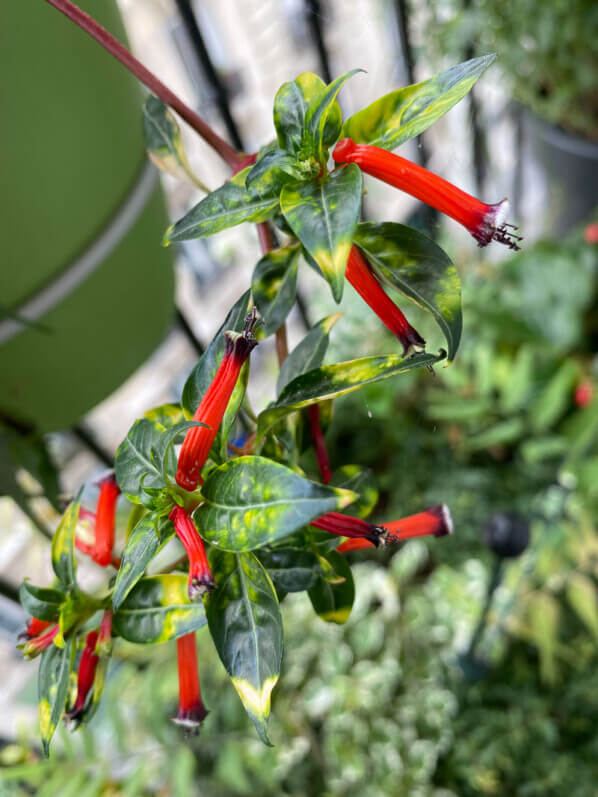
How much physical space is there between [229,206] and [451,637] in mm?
939

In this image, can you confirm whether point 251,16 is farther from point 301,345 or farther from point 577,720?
point 577,720

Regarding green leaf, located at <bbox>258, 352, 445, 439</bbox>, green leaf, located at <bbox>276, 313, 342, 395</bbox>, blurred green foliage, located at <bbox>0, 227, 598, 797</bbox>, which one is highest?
green leaf, located at <bbox>258, 352, 445, 439</bbox>

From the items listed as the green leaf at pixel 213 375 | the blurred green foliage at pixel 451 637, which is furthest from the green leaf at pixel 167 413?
the blurred green foliage at pixel 451 637

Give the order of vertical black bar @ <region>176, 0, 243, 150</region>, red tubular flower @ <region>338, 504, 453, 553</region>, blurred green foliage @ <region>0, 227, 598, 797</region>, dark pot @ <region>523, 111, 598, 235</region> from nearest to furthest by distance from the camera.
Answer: red tubular flower @ <region>338, 504, 453, 553</region> → vertical black bar @ <region>176, 0, 243, 150</region> → blurred green foliage @ <region>0, 227, 598, 797</region> → dark pot @ <region>523, 111, 598, 235</region>

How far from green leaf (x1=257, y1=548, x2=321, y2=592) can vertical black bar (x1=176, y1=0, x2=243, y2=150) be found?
519 millimetres

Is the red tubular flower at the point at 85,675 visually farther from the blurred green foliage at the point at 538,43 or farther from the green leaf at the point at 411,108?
the blurred green foliage at the point at 538,43

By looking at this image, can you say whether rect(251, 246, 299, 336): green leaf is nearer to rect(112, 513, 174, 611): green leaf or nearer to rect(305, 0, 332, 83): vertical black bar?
rect(112, 513, 174, 611): green leaf

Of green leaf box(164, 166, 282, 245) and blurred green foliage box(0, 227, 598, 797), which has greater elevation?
green leaf box(164, 166, 282, 245)

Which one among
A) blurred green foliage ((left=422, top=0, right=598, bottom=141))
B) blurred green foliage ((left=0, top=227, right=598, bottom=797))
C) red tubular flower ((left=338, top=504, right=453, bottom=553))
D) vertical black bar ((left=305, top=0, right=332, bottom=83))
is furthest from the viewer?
blurred green foliage ((left=422, top=0, right=598, bottom=141))

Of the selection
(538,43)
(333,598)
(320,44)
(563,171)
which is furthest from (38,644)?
(563,171)

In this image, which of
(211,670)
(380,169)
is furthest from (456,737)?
(380,169)

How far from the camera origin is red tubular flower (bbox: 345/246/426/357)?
0.25 meters

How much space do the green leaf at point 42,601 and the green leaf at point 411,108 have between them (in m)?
0.22

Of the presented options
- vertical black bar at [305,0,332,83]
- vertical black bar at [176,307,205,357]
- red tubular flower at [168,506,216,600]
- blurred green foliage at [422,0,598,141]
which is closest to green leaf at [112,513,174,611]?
red tubular flower at [168,506,216,600]
